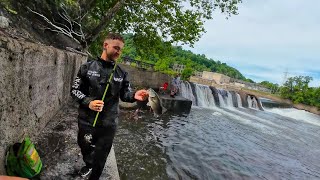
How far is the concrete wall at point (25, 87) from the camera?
296 centimetres

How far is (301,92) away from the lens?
6225 centimetres

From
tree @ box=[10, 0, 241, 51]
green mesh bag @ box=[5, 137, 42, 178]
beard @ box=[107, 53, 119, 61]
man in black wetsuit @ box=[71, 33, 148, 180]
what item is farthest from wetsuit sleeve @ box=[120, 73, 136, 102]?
tree @ box=[10, 0, 241, 51]

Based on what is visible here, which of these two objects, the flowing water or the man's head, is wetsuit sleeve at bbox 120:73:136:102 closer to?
the man's head

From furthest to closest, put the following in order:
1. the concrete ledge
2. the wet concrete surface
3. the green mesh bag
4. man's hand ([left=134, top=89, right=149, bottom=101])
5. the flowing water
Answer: the concrete ledge < the flowing water < the wet concrete surface < man's hand ([left=134, top=89, right=149, bottom=101]) < the green mesh bag

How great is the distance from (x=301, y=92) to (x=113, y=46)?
222ft

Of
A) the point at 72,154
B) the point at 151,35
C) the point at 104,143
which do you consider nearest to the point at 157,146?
the point at 72,154

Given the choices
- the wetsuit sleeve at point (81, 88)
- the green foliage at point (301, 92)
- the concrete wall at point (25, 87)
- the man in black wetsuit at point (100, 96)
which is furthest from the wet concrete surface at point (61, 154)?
the green foliage at point (301, 92)

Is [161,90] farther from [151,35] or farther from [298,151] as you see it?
[298,151]

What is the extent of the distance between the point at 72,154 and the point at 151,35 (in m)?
15.3

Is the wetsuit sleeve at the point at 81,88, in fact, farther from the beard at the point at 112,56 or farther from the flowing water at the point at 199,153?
the flowing water at the point at 199,153

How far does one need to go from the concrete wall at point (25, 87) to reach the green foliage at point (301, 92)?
61447 millimetres

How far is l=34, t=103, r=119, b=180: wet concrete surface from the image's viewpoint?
3633 millimetres

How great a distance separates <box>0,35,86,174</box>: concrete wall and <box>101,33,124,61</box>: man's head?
1.03m

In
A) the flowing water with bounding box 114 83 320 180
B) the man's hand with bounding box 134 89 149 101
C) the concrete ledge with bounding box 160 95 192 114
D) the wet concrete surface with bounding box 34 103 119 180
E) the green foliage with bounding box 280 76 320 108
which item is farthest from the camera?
the green foliage with bounding box 280 76 320 108
